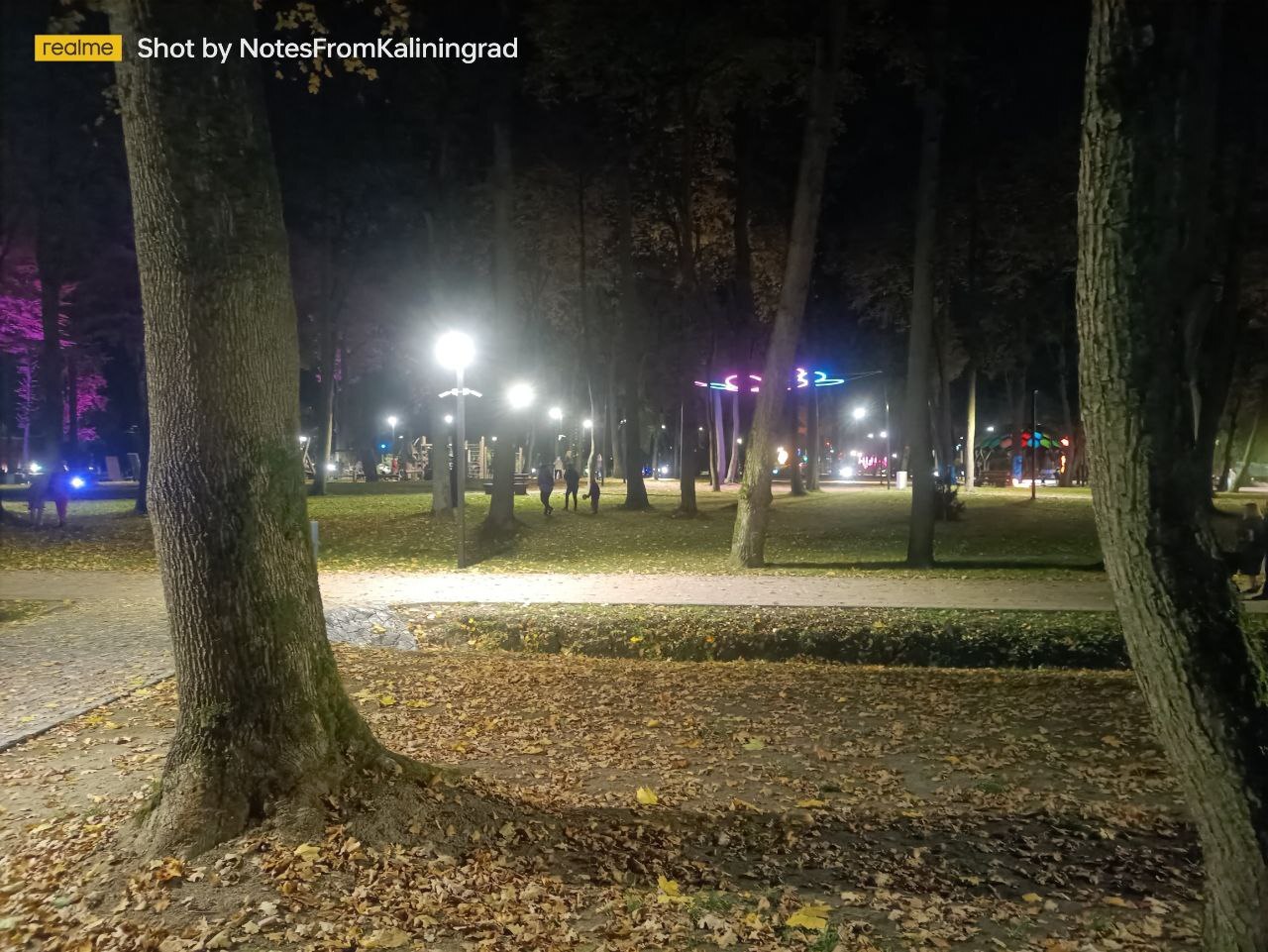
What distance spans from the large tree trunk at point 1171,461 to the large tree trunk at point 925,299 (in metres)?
13.2

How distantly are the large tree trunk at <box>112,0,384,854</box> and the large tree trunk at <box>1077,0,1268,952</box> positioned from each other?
138 inches

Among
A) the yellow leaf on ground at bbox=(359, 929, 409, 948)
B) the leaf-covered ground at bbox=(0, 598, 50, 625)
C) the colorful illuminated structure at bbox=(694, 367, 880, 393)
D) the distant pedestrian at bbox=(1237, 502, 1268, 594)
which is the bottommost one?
the yellow leaf on ground at bbox=(359, 929, 409, 948)

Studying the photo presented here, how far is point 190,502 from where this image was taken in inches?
171

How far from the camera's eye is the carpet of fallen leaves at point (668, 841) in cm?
388

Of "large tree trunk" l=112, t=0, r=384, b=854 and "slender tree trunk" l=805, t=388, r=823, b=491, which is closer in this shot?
"large tree trunk" l=112, t=0, r=384, b=854

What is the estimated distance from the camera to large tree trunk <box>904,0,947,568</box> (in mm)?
15664

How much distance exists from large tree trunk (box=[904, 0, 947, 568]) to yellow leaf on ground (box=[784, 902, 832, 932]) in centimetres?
1277

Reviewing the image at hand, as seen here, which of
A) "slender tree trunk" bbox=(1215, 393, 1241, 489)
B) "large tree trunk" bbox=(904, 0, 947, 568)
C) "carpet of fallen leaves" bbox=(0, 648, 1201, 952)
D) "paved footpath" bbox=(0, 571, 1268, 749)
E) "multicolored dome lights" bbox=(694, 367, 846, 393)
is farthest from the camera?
"slender tree trunk" bbox=(1215, 393, 1241, 489)

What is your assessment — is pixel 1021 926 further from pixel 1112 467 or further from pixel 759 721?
pixel 759 721

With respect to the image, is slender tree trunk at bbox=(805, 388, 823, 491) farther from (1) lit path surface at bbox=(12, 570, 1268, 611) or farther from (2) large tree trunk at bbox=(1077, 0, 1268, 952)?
(2) large tree trunk at bbox=(1077, 0, 1268, 952)

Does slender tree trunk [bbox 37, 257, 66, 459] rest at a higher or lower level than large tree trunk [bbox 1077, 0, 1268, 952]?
higher

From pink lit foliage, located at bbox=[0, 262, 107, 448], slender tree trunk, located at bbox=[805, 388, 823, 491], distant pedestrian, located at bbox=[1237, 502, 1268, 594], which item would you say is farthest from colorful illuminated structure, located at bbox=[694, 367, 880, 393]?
pink lit foliage, located at bbox=[0, 262, 107, 448]

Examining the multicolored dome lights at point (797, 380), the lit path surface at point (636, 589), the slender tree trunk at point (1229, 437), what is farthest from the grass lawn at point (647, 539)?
the slender tree trunk at point (1229, 437)

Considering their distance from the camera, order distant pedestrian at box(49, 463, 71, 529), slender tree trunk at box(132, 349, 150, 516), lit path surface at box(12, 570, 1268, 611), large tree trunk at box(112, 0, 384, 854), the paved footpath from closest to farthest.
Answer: large tree trunk at box(112, 0, 384, 854) → the paved footpath → lit path surface at box(12, 570, 1268, 611) → slender tree trunk at box(132, 349, 150, 516) → distant pedestrian at box(49, 463, 71, 529)
